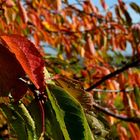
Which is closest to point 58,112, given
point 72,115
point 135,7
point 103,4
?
point 72,115

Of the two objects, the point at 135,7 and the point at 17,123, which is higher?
the point at 135,7

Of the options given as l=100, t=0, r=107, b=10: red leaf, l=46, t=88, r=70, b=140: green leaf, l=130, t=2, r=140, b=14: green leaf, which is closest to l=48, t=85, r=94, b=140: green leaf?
l=46, t=88, r=70, b=140: green leaf

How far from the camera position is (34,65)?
16.8 inches

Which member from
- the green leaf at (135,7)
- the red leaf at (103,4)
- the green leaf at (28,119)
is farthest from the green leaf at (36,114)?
the red leaf at (103,4)

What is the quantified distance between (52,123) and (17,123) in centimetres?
4

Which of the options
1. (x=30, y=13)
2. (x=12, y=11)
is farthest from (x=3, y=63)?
(x=30, y=13)

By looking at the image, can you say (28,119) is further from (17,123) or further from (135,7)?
(135,7)

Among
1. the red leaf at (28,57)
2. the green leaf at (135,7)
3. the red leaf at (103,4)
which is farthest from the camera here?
the red leaf at (103,4)

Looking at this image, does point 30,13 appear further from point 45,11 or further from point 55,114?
point 55,114

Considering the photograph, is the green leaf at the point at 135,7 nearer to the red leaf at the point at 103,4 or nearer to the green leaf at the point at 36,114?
the red leaf at the point at 103,4

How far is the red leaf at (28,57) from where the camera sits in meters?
0.41

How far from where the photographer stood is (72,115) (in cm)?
45

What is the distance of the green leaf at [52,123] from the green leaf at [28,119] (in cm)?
2

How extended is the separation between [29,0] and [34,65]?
2.11 m
